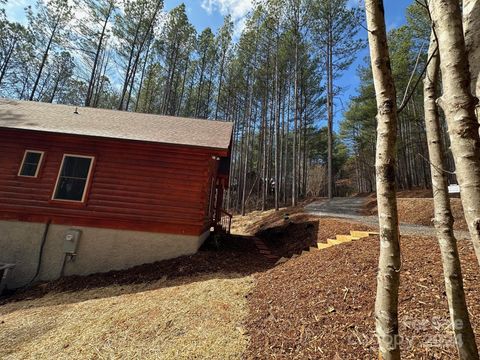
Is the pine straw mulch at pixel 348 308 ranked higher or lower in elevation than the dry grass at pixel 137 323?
higher

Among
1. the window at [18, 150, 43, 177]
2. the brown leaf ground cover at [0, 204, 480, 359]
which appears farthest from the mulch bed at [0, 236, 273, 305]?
the window at [18, 150, 43, 177]

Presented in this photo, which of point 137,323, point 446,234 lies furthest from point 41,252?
point 446,234

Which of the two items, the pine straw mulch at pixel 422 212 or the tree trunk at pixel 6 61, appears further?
the tree trunk at pixel 6 61

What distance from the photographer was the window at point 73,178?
282 inches

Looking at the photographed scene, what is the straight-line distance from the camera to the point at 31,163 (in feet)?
24.1

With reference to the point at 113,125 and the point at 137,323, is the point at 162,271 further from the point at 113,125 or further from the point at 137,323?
the point at 113,125

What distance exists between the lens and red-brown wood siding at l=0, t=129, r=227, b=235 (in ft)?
22.7

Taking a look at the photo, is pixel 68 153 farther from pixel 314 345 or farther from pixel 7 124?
pixel 314 345

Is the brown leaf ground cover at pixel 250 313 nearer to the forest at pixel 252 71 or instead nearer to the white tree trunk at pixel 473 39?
the white tree trunk at pixel 473 39

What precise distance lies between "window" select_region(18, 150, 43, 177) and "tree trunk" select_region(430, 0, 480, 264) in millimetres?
9565

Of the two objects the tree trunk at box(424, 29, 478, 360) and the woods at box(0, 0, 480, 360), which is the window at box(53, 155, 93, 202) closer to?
the woods at box(0, 0, 480, 360)

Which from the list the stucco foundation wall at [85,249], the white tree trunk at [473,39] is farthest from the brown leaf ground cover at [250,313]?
the white tree trunk at [473,39]

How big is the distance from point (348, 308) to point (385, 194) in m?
2.21

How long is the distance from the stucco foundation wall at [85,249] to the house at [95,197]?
3 cm
